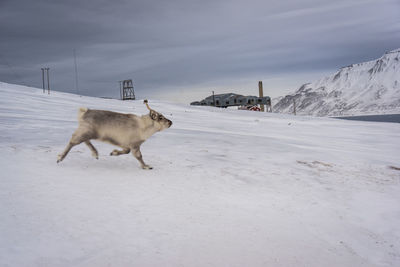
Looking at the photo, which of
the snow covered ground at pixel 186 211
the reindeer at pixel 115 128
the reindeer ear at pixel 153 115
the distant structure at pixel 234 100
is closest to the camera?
Answer: the snow covered ground at pixel 186 211

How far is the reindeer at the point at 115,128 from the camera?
16.5 feet

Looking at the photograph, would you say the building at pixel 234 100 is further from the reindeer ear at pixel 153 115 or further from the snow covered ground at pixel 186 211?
the reindeer ear at pixel 153 115

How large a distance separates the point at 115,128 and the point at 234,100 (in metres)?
61.9

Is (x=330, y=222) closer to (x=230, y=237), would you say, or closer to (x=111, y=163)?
(x=230, y=237)

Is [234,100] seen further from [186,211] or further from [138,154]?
[186,211]

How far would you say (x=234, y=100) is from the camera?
6619 cm

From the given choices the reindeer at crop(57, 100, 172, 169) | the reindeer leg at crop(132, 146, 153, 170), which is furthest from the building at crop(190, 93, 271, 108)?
the reindeer at crop(57, 100, 172, 169)

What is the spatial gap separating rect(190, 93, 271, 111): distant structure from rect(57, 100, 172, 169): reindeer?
195 feet

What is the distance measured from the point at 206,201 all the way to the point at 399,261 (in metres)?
2.36

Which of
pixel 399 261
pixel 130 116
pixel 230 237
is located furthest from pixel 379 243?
pixel 130 116

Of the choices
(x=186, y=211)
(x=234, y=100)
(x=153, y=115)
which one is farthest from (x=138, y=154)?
(x=234, y=100)

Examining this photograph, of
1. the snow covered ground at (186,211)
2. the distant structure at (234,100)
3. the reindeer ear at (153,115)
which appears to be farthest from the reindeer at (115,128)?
the distant structure at (234,100)

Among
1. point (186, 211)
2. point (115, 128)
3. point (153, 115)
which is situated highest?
point (153, 115)

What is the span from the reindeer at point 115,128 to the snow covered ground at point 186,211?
48 cm
